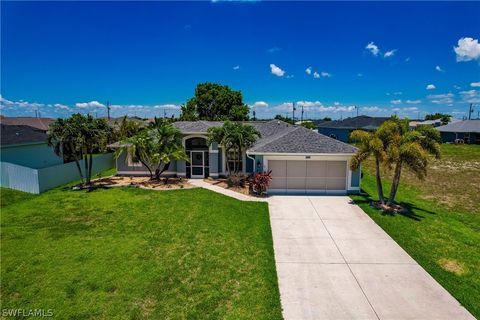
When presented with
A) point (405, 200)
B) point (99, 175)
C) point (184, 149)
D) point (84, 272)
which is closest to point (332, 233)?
point (405, 200)

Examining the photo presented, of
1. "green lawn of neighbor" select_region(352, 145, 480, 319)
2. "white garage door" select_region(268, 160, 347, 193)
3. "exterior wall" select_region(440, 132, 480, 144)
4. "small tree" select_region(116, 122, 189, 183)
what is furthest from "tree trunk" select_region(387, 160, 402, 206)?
"exterior wall" select_region(440, 132, 480, 144)

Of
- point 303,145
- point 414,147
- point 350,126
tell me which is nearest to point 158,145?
point 303,145

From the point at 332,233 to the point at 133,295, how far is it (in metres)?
7.60

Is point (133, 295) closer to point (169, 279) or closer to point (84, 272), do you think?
point (169, 279)

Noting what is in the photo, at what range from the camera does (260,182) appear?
52.0 ft

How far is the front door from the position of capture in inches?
805

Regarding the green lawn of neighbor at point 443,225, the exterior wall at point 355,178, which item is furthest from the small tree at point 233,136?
the green lawn of neighbor at point 443,225

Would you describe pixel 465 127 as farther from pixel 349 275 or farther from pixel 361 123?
pixel 349 275

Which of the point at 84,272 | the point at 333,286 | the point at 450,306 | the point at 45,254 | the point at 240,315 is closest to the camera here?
the point at 240,315

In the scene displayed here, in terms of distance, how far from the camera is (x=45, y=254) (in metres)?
9.34

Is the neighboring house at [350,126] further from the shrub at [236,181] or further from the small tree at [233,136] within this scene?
the shrub at [236,181]

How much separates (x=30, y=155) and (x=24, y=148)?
0.90 m

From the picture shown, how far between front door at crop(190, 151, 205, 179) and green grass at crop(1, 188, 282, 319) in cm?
586

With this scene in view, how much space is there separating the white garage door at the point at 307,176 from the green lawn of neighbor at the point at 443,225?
160 centimetres
